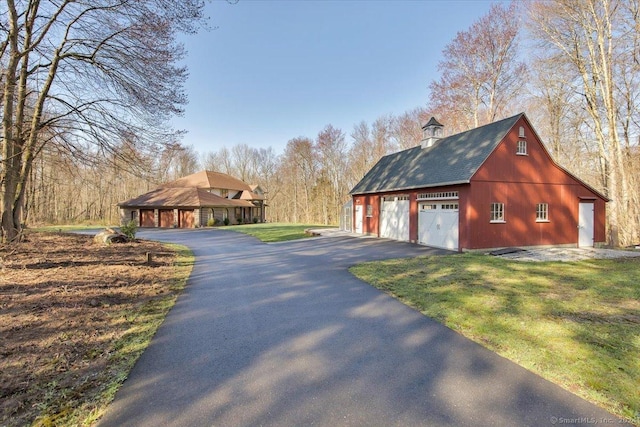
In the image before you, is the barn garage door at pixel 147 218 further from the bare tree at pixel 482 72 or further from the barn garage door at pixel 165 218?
the bare tree at pixel 482 72

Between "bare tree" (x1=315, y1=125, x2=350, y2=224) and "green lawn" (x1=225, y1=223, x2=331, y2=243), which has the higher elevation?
"bare tree" (x1=315, y1=125, x2=350, y2=224)

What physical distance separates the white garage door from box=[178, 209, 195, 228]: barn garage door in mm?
24641

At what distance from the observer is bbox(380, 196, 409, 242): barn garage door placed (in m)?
16.6

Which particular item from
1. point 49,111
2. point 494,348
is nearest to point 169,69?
point 49,111

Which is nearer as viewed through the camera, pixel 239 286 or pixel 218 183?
pixel 239 286

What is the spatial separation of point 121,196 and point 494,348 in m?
48.0

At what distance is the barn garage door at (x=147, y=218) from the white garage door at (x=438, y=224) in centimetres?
2896

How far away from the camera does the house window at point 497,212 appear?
42.9ft

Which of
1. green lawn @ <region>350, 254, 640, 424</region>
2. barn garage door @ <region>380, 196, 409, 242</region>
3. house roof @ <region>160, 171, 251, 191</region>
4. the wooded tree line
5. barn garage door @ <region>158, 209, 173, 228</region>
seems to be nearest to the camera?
green lawn @ <region>350, 254, 640, 424</region>

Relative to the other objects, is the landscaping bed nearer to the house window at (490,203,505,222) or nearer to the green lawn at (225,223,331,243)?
the green lawn at (225,223,331,243)

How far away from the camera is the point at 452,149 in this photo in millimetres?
15859

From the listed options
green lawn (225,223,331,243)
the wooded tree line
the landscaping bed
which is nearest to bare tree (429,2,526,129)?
the wooded tree line

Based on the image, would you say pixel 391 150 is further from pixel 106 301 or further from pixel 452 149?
pixel 106 301

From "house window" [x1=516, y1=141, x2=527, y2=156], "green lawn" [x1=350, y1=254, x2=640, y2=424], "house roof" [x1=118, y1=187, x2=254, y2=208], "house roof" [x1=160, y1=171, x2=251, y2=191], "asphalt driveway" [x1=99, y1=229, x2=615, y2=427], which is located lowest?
"asphalt driveway" [x1=99, y1=229, x2=615, y2=427]
